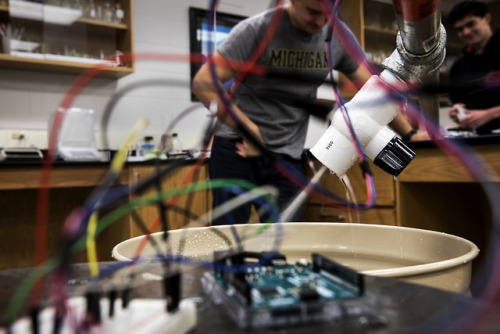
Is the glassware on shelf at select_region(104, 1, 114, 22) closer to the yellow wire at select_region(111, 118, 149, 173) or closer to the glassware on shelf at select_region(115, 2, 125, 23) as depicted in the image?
the glassware on shelf at select_region(115, 2, 125, 23)

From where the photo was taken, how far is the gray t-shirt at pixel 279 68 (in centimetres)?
117

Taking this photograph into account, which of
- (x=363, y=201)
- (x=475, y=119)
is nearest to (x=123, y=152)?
(x=363, y=201)

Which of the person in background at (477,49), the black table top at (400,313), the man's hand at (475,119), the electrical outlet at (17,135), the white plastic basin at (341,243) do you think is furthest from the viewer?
→ the electrical outlet at (17,135)

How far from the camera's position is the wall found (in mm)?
2488

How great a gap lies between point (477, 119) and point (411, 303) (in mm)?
1963

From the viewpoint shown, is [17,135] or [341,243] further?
[17,135]

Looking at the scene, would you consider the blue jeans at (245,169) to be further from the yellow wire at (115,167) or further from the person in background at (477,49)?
the person in background at (477,49)

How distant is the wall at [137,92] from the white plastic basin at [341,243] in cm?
199

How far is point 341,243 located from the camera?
0.56m

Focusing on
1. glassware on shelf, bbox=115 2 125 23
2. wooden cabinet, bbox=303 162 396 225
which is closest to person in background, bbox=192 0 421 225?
wooden cabinet, bbox=303 162 396 225

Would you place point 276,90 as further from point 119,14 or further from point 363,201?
point 119,14

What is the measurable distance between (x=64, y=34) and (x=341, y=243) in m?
2.55

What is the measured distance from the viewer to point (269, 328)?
0.22 meters

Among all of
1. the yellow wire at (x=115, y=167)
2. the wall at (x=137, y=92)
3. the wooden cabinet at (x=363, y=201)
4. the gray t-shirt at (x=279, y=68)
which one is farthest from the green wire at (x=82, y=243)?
the wall at (x=137, y=92)
